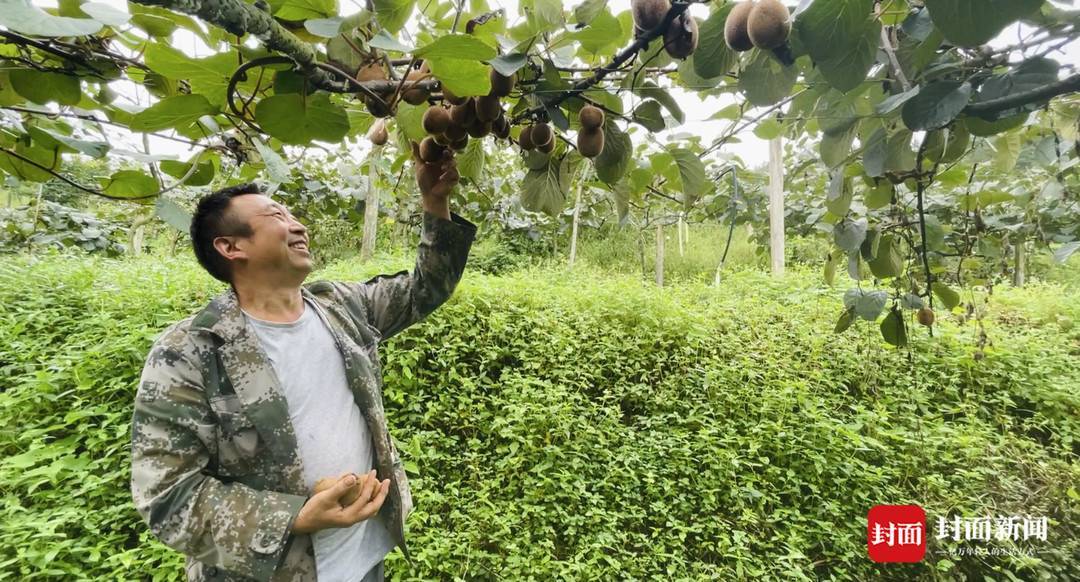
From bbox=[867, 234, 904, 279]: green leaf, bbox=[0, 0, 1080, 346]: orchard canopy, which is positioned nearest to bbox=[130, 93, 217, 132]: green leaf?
bbox=[0, 0, 1080, 346]: orchard canopy

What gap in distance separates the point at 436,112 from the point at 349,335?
68 cm

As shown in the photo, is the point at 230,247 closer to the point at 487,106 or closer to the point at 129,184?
the point at 129,184

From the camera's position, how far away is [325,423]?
39.7 inches

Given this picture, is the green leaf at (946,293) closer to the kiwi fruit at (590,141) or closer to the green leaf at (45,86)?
the kiwi fruit at (590,141)

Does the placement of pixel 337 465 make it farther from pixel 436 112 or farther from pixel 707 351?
pixel 707 351

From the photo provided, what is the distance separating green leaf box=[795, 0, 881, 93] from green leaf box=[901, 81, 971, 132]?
121 mm

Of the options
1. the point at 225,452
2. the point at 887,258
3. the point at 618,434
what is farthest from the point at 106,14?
the point at 618,434

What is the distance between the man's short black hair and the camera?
104 centimetres

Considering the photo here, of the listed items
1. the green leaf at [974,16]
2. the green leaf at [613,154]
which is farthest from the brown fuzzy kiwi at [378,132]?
the green leaf at [974,16]

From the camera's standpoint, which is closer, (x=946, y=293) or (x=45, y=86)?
(x=45, y=86)

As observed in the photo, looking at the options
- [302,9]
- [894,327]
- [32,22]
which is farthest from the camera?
[894,327]

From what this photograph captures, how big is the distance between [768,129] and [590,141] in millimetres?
482

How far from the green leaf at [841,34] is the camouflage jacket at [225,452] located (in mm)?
968

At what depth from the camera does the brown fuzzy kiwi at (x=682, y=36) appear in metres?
0.55
